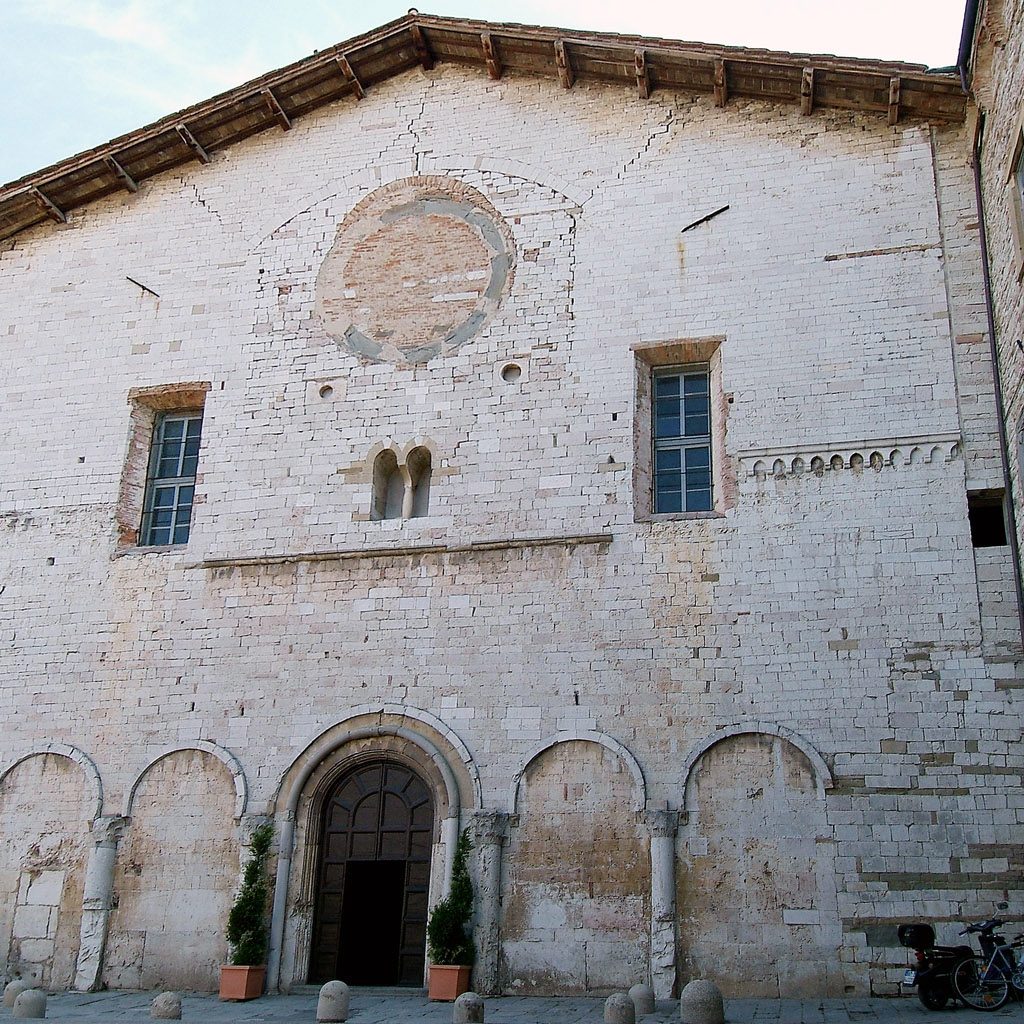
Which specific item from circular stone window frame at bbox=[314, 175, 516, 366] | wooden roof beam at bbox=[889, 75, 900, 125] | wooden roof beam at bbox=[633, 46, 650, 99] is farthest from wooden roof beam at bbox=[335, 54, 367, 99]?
wooden roof beam at bbox=[889, 75, 900, 125]

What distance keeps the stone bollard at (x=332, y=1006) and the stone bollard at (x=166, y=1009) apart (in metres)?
1.25

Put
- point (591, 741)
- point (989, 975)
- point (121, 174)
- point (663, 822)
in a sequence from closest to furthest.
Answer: point (989, 975), point (663, 822), point (591, 741), point (121, 174)

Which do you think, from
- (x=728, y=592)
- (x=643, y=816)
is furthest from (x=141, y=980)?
(x=728, y=592)

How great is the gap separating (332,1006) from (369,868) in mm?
2573

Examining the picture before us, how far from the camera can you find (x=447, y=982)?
10875mm

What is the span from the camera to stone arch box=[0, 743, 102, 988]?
12.2 metres

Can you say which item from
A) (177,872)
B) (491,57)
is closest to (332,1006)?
(177,872)

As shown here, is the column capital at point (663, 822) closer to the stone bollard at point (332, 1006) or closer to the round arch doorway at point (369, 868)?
the round arch doorway at point (369, 868)

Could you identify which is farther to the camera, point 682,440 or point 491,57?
point 491,57

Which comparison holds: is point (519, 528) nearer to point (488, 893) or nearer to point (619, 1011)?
point (488, 893)

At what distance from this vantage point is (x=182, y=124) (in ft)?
49.5

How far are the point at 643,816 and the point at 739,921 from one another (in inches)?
48.0

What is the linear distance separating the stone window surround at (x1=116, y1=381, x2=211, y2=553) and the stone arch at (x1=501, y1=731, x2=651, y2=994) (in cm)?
509

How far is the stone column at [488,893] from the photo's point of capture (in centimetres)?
1105
